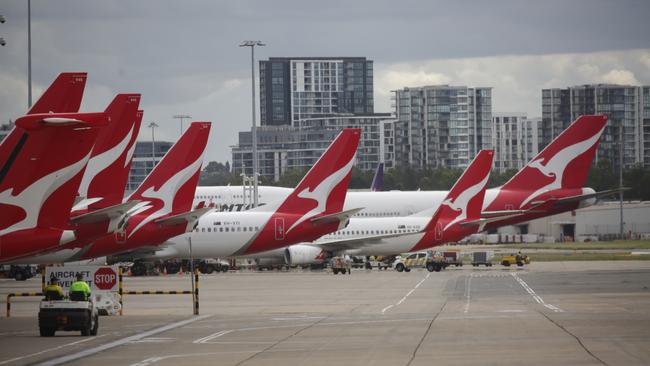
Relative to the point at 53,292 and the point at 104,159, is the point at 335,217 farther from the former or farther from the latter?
the point at 53,292

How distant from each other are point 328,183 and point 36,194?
37497mm

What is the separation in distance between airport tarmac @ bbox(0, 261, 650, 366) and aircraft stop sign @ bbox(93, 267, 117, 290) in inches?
47.1

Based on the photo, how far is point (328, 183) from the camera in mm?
69750

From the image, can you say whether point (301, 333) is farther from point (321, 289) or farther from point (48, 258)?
point (321, 289)

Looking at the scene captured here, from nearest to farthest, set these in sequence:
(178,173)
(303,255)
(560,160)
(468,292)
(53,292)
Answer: (53,292) < (178,173) < (468,292) < (303,255) < (560,160)

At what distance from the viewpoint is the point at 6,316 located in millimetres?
44344

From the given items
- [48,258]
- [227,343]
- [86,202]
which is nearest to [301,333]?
[227,343]

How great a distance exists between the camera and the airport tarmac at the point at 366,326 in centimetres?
2852

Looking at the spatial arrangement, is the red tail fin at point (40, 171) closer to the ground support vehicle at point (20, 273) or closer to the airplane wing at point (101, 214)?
the airplane wing at point (101, 214)

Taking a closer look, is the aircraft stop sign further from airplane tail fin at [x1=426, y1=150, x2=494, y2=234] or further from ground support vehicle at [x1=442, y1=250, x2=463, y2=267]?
ground support vehicle at [x1=442, y1=250, x2=463, y2=267]

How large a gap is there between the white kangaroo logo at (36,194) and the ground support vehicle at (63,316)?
2.66 metres

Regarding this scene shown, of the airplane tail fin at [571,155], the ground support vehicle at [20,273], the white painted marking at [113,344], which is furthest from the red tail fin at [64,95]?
the airplane tail fin at [571,155]

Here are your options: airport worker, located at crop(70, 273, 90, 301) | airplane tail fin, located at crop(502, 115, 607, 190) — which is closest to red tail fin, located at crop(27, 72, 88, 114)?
airport worker, located at crop(70, 273, 90, 301)

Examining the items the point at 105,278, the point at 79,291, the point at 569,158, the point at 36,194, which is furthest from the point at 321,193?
the point at 36,194
